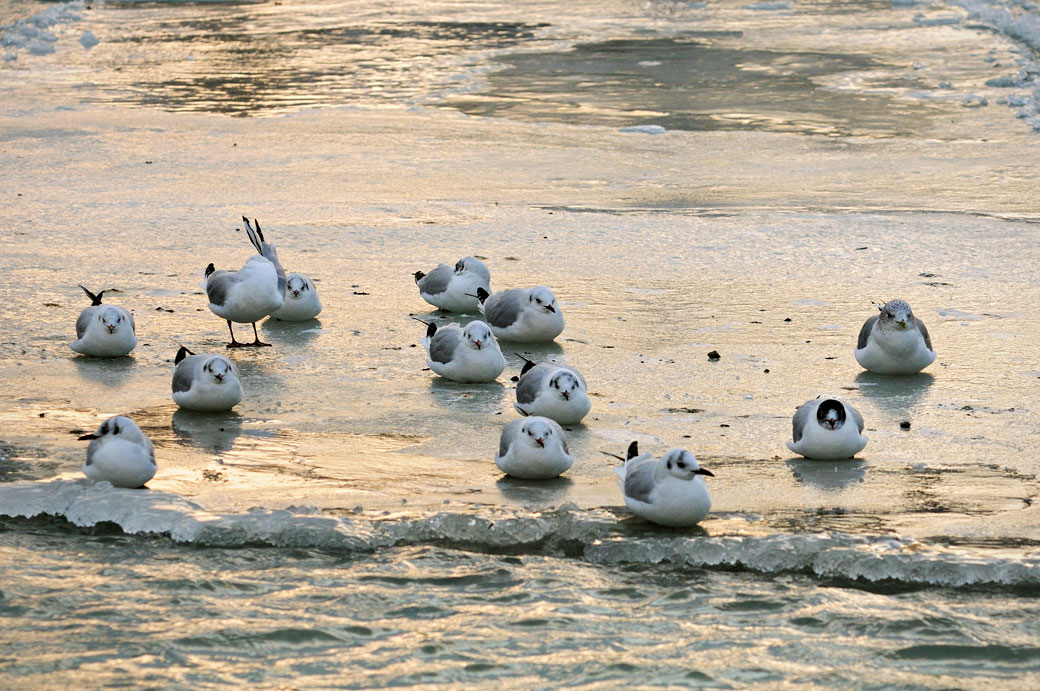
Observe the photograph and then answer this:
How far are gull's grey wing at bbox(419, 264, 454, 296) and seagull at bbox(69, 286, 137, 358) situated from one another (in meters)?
1.91

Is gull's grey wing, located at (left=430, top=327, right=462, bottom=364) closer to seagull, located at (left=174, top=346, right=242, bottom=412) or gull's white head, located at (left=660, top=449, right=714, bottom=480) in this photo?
seagull, located at (left=174, top=346, right=242, bottom=412)

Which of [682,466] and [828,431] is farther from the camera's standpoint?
[828,431]

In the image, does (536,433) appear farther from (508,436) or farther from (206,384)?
(206,384)

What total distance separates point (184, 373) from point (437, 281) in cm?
229

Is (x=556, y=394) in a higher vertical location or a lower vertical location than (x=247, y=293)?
lower

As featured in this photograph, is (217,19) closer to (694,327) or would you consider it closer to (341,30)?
(341,30)

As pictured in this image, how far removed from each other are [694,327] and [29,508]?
4.03 metres

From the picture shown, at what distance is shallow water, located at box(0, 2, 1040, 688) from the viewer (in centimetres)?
484

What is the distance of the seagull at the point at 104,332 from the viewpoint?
7.48 m

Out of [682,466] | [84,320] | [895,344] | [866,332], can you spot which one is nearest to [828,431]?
[682,466]

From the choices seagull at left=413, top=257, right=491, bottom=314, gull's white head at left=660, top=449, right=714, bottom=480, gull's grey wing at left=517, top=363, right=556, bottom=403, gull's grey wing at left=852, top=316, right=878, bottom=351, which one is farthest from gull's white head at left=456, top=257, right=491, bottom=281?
gull's white head at left=660, top=449, right=714, bottom=480

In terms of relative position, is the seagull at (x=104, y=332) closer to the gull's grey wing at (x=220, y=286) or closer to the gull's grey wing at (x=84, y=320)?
the gull's grey wing at (x=84, y=320)

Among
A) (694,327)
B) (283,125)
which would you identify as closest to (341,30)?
(283,125)

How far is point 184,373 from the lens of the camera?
22.3 ft
